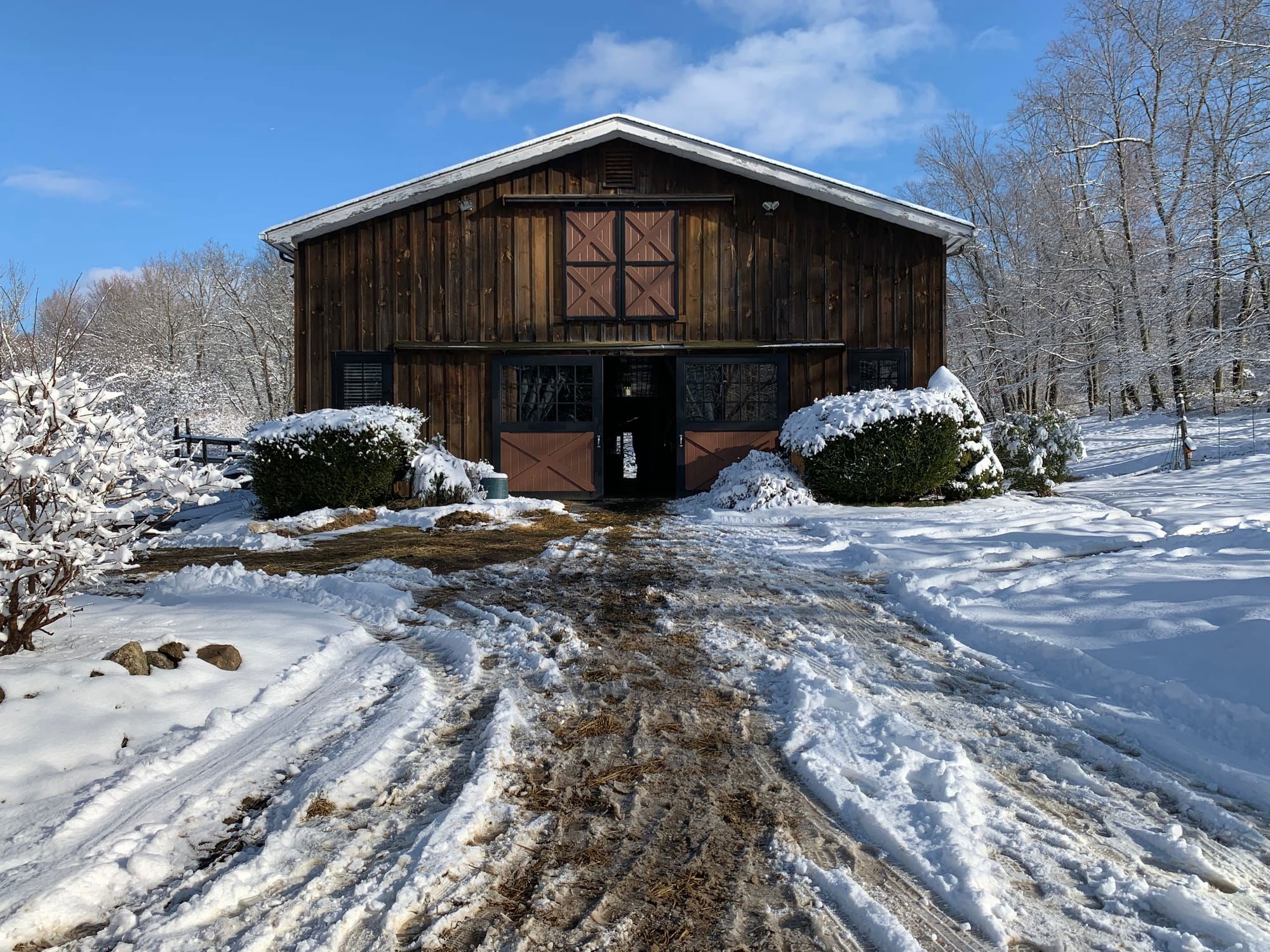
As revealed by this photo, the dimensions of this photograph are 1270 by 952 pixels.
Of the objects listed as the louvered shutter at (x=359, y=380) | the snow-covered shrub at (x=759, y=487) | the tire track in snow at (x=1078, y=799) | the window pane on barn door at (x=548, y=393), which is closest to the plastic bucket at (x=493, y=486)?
the window pane on barn door at (x=548, y=393)

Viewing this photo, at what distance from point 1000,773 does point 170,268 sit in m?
44.4

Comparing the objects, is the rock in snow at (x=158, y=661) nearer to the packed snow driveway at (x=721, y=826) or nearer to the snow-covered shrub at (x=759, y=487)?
the packed snow driveway at (x=721, y=826)

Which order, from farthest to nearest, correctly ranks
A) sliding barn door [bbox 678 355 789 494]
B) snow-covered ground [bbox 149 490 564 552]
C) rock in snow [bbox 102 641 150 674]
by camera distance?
1. sliding barn door [bbox 678 355 789 494]
2. snow-covered ground [bbox 149 490 564 552]
3. rock in snow [bbox 102 641 150 674]

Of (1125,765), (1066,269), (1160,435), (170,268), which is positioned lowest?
(1125,765)

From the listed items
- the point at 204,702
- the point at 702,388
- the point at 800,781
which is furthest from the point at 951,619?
the point at 702,388

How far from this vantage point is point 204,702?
306 centimetres

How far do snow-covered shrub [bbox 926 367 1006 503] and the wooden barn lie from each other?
225cm

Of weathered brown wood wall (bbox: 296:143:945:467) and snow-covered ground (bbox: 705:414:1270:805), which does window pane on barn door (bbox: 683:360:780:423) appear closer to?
weathered brown wood wall (bbox: 296:143:945:467)

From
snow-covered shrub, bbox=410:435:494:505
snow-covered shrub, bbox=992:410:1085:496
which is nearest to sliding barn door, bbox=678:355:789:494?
snow-covered shrub, bbox=410:435:494:505

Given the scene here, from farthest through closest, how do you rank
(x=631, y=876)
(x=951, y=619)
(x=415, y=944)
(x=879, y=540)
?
(x=879, y=540) → (x=951, y=619) → (x=631, y=876) → (x=415, y=944)

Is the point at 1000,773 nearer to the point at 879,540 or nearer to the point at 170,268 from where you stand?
the point at 879,540

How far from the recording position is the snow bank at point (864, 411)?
941 cm

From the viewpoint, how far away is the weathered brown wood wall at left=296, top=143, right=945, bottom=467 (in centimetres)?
1208

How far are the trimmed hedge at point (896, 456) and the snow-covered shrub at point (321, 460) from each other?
5920 millimetres
